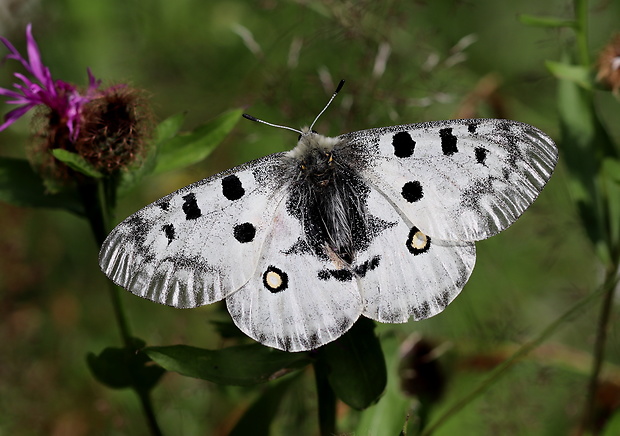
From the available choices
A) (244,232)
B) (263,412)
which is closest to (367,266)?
(244,232)

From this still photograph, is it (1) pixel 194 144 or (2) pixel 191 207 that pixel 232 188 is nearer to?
(2) pixel 191 207

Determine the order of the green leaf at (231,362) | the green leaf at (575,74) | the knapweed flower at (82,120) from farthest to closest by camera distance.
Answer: the green leaf at (575,74) → the knapweed flower at (82,120) → the green leaf at (231,362)

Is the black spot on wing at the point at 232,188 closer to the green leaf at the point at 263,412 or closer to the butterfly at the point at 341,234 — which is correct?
the butterfly at the point at 341,234

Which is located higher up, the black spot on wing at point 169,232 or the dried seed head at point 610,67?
the dried seed head at point 610,67

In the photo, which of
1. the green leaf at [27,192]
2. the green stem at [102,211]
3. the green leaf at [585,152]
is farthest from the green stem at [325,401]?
the green leaf at [585,152]

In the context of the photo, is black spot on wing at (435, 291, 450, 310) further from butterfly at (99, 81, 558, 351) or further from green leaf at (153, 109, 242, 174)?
green leaf at (153, 109, 242, 174)

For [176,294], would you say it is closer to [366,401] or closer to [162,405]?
[366,401]
